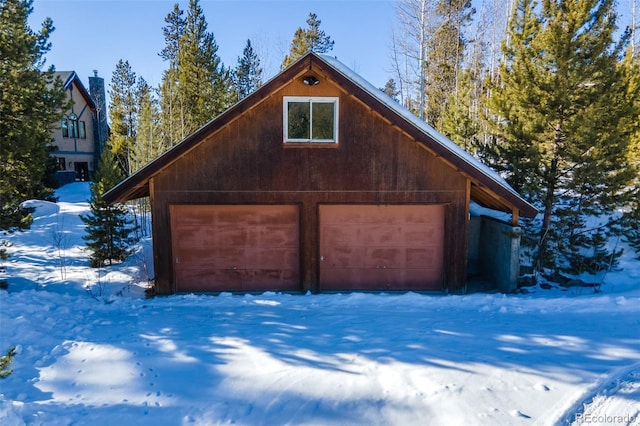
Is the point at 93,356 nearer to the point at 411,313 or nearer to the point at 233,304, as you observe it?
the point at 233,304

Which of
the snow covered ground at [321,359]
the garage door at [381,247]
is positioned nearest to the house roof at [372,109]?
the garage door at [381,247]

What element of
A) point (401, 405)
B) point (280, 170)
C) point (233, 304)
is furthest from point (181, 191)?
point (401, 405)

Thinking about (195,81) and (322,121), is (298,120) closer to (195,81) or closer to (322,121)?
(322,121)

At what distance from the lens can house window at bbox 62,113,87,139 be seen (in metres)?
29.4

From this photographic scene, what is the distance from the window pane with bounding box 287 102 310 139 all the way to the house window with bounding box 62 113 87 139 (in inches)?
1057

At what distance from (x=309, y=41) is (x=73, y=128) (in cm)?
2064

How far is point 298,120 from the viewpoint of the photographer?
9836mm

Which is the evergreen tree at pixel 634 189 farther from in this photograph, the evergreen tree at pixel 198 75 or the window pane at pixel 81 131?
the window pane at pixel 81 131

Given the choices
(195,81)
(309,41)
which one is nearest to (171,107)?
(195,81)

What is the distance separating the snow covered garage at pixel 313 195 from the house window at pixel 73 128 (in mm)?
24754

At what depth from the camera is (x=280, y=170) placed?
9.88 m

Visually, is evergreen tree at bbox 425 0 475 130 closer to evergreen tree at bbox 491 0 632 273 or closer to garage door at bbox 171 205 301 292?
evergreen tree at bbox 491 0 632 273

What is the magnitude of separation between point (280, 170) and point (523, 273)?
26.4ft

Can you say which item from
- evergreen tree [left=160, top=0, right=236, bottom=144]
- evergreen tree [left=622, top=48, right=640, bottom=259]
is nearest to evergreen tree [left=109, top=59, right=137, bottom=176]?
evergreen tree [left=160, top=0, right=236, bottom=144]
